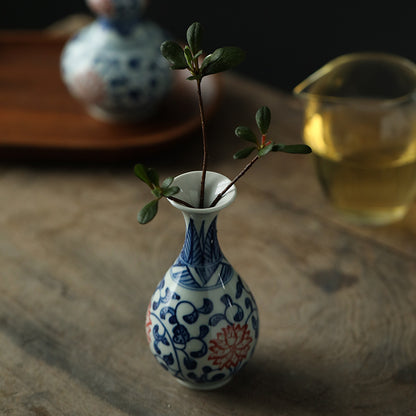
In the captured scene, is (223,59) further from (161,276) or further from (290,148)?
(161,276)

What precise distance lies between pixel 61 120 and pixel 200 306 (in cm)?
60

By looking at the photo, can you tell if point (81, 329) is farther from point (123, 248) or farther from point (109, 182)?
point (109, 182)

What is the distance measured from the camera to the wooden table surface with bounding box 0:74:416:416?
648 mm

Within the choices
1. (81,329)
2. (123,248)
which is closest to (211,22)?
(123,248)

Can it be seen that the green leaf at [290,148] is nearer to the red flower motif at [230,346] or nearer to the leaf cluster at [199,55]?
the leaf cluster at [199,55]

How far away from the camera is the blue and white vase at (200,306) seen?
581mm

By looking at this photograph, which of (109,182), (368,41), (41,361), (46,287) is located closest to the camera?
(41,361)

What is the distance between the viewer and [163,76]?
103 centimetres

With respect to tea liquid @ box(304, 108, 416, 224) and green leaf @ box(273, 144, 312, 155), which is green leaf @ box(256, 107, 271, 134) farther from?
tea liquid @ box(304, 108, 416, 224)

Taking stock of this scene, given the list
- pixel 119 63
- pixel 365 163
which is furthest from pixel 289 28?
pixel 365 163

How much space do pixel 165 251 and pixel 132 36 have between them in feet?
1.23

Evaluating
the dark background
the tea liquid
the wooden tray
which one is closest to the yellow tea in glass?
the tea liquid

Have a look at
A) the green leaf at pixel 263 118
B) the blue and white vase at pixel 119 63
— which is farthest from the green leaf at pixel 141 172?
the blue and white vase at pixel 119 63

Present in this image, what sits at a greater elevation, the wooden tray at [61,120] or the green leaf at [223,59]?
the green leaf at [223,59]
